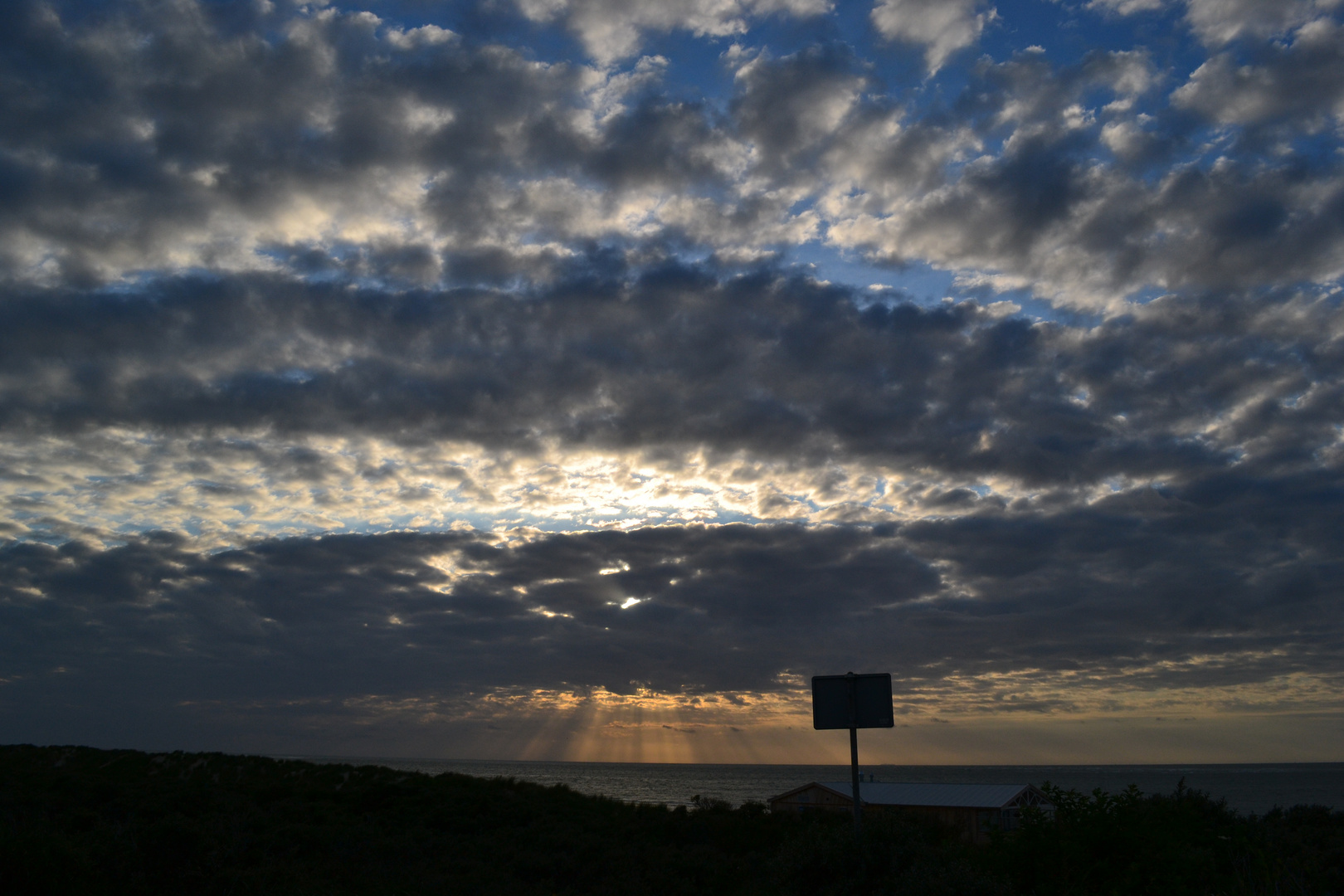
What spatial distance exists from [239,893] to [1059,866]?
515 inches

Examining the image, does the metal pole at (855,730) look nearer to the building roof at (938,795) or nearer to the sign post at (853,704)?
the sign post at (853,704)

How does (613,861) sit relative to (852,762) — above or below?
below

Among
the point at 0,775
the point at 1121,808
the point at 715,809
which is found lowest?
the point at 715,809

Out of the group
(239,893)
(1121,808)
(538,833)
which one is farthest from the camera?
(538,833)

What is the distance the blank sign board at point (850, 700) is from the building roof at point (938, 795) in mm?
31299

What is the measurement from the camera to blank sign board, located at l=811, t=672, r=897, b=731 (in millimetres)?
10688

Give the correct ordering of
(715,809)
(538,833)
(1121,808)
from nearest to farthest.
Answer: (1121,808), (538,833), (715,809)

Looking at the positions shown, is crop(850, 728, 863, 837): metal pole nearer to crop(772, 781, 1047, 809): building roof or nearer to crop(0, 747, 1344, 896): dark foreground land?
crop(0, 747, 1344, 896): dark foreground land

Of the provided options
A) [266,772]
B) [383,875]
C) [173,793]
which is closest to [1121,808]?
[383,875]

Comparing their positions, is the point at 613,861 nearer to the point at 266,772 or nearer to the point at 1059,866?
the point at 1059,866

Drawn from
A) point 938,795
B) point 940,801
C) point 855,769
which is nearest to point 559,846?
point 855,769

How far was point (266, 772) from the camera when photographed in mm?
46438

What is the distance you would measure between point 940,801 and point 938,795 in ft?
10.6

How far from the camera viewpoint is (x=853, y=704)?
10.9m
